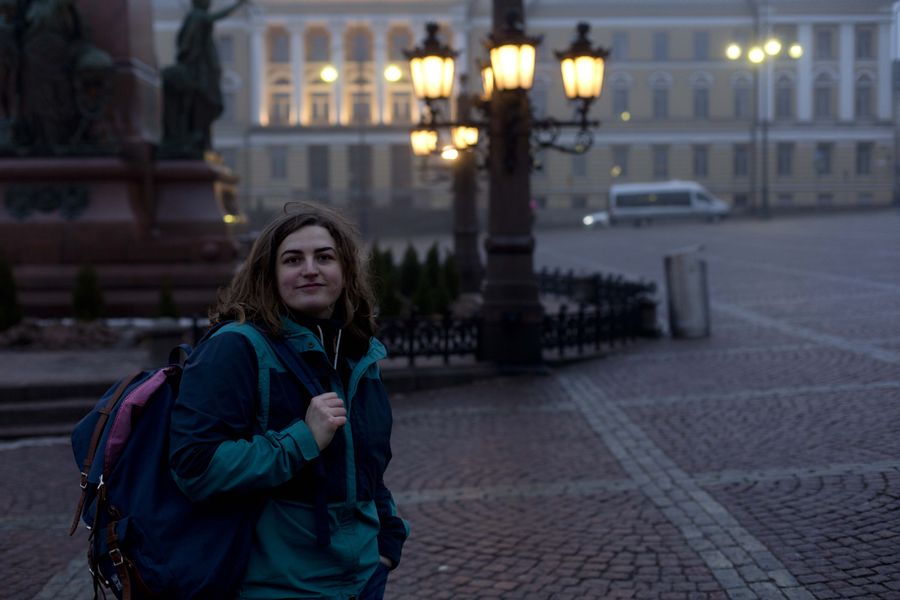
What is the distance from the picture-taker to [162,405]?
7.45 feet

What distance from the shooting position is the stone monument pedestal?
12.4m

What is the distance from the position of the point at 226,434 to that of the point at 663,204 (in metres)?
56.3

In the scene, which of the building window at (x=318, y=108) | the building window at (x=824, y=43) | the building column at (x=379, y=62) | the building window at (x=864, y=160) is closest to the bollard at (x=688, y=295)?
the building column at (x=379, y=62)

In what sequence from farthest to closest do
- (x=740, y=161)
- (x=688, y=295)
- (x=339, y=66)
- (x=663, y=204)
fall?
(x=339, y=66) → (x=740, y=161) → (x=663, y=204) → (x=688, y=295)

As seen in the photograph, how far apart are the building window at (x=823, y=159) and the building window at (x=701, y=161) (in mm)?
7057

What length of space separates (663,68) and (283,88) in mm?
25670

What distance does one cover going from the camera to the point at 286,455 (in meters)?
2.27

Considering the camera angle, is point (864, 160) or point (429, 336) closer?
point (429, 336)

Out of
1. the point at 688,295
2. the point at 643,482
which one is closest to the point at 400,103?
the point at 688,295

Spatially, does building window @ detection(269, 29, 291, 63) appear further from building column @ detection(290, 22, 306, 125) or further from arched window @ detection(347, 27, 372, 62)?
arched window @ detection(347, 27, 372, 62)

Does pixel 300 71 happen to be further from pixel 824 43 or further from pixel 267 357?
pixel 267 357

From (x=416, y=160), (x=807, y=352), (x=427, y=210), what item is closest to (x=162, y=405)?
(x=807, y=352)

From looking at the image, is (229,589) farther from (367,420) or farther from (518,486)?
(518,486)

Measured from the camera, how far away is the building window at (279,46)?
7181 centimetres
